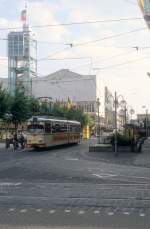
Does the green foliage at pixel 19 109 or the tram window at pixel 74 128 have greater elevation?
the green foliage at pixel 19 109

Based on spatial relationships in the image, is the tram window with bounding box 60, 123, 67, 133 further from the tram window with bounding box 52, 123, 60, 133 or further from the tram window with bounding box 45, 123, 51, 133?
the tram window with bounding box 45, 123, 51, 133

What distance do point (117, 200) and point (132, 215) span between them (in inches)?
94.6

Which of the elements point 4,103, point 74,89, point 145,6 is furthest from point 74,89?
point 145,6

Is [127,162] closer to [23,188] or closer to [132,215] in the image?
[23,188]

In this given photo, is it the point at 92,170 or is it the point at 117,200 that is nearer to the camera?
the point at 117,200

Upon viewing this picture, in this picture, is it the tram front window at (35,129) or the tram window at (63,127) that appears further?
the tram window at (63,127)

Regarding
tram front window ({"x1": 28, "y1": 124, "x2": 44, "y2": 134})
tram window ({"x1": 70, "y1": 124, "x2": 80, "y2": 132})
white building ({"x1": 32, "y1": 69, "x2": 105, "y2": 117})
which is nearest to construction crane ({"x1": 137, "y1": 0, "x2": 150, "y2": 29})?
tram front window ({"x1": 28, "y1": 124, "x2": 44, "y2": 134})

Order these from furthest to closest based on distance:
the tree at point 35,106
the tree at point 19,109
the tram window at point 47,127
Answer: the tree at point 35,106
the tree at point 19,109
the tram window at point 47,127

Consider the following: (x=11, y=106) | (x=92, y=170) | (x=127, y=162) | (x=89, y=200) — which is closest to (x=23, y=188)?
(x=89, y=200)

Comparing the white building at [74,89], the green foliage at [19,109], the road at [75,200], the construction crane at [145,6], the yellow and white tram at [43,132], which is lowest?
the road at [75,200]

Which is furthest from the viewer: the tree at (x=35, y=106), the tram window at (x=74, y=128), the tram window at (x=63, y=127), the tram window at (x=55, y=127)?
the tree at (x=35, y=106)

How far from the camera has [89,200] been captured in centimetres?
1331

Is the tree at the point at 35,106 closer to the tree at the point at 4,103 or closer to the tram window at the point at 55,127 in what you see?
the tree at the point at 4,103

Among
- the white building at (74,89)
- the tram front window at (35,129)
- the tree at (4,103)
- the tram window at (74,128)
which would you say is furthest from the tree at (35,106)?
the white building at (74,89)
